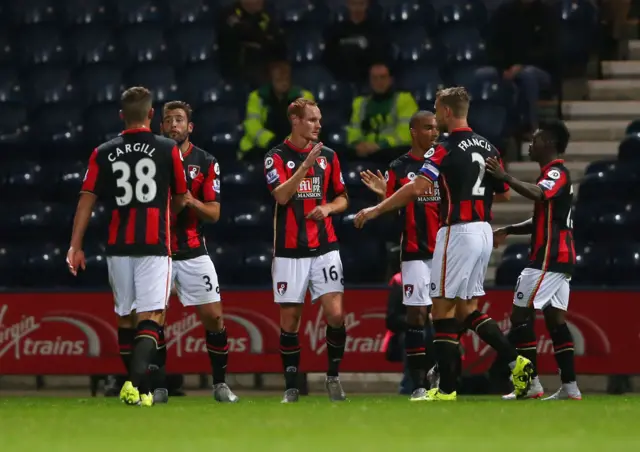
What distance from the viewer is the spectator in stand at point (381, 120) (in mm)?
14555

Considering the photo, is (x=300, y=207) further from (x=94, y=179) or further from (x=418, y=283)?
(x=94, y=179)

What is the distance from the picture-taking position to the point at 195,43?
16891 millimetres

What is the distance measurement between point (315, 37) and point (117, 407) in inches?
312

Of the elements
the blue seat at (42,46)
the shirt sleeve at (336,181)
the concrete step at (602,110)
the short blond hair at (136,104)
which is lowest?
the shirt sleeve at (336,181)

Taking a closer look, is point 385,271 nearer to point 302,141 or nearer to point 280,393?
point 280,393

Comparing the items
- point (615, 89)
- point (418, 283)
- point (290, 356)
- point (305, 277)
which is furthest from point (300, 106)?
point (615, 89)

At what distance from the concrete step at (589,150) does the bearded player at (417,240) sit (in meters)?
4.71

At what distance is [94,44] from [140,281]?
813 cm

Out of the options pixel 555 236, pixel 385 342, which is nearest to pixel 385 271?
pixel 385 342

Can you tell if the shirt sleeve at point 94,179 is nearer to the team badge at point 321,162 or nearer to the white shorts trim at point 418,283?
the team badge at point 321,162

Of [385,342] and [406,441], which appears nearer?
[406,441]

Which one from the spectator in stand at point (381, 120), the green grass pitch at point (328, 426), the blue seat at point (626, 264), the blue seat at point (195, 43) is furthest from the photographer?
the blue seat at point (195, 43)

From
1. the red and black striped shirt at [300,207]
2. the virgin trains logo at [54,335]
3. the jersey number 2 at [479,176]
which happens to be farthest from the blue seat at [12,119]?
the jersey number 2 at [479,176]

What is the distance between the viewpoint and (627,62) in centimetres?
1656
